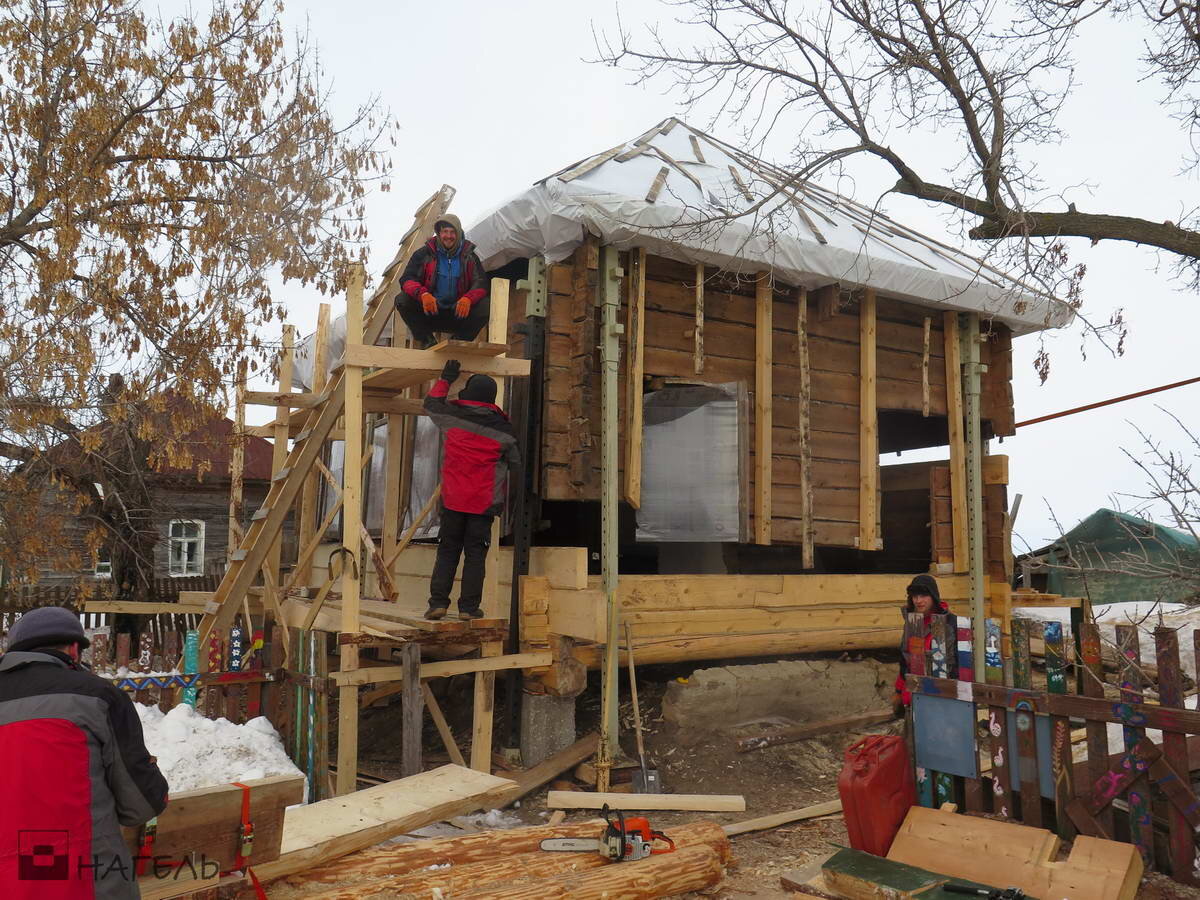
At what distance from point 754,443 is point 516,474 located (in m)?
2.51

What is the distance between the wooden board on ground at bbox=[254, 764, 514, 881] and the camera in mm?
4652

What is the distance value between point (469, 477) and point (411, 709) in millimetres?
1895

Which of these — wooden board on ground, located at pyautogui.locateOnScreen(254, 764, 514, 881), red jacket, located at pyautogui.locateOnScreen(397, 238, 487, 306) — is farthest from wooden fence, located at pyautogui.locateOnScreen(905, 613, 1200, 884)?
red jacket, located at pyautogui.locateOnScreen(397, 238, 487, 306)

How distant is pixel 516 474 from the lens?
8.70 meters

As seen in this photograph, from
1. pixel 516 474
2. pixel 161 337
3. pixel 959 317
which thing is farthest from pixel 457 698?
pixel 959 317

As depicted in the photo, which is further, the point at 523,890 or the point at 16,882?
the point at 523,890

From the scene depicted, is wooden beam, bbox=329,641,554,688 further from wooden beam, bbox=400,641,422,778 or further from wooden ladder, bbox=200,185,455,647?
wooden ladder, bbox=200,185,455,647

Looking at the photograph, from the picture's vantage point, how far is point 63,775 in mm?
3150

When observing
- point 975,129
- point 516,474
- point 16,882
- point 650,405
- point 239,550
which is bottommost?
point 16,882

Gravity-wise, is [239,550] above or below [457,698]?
above

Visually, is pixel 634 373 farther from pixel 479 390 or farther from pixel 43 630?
pixel 43 630

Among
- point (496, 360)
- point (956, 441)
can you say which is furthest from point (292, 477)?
point (956, 441)

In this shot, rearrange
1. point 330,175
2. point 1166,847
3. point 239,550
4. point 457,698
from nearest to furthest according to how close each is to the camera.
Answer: point 1166,847, point 239,550, point 457,698, point 330,175

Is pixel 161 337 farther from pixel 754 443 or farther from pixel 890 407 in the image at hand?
pixel 890 407
